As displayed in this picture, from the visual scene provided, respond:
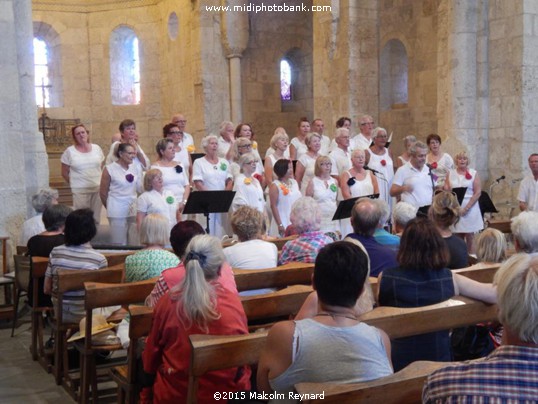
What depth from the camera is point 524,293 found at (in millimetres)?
1975

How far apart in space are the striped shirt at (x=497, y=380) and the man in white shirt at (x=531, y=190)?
6577 millimetres

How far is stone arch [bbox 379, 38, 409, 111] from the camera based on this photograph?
1500cm

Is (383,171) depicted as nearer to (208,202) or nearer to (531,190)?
(531,190)

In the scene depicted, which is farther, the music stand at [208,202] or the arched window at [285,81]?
the arched window at [285,81]

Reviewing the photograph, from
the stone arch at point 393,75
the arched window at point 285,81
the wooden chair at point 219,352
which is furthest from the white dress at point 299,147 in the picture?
the arched window at point 285,81

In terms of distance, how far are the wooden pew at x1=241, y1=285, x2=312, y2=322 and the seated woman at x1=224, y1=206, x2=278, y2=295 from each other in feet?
2.72

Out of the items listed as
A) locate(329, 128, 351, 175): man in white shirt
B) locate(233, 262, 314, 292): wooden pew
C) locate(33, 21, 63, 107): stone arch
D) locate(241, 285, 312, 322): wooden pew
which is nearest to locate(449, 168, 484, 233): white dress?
locate(329, 128, 351, 175): man in white shirt

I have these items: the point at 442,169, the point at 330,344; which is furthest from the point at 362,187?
the point at 330,344

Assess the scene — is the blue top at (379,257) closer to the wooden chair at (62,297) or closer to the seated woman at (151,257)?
the seated woman at (151,257)

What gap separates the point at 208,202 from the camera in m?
6.89

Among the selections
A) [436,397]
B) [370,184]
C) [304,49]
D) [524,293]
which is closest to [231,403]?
[436,397]

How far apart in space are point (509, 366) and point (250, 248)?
9.34ft

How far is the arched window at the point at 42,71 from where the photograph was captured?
691 inches

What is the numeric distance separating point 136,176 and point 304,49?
10.0m
